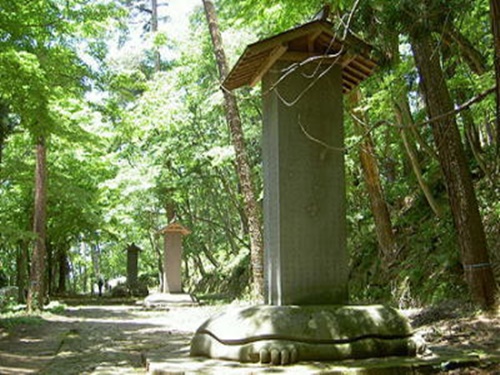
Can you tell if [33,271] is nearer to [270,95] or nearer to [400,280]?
[400,280]

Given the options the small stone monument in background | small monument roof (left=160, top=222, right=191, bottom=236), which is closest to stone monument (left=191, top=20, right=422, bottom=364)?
the small stone monument in background

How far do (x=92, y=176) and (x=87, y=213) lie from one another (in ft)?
8.15

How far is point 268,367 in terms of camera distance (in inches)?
204

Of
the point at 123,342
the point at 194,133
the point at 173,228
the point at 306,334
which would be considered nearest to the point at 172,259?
the point at 173,228

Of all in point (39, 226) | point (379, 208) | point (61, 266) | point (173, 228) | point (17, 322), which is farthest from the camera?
point (61, 266)

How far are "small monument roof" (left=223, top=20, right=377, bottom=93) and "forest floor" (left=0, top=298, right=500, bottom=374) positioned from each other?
3643 millimetres

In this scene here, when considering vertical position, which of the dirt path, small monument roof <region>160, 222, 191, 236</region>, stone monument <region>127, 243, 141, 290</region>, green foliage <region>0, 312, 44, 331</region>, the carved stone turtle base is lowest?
the dirt path

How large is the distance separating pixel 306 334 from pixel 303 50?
3401 millimetres

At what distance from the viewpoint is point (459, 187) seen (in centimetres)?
855

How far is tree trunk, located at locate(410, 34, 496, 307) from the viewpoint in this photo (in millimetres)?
8336

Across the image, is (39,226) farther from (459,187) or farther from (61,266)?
(61,266)

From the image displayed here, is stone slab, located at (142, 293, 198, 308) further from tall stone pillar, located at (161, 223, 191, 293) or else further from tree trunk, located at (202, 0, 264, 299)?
tree trunk, located at (202, 0, 264, 299)

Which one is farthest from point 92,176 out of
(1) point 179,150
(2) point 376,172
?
(2) point 376,172

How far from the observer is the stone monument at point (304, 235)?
18.1 feet
